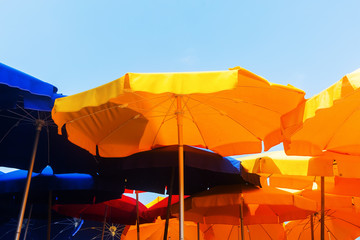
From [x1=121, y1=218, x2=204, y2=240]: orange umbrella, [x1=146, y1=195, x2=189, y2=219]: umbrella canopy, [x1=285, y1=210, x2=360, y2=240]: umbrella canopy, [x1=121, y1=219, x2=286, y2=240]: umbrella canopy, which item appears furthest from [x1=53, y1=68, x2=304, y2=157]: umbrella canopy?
[x1=121, y1=218, x2=204, y2=240]: orange umbrella

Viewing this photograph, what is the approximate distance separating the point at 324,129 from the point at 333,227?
15.4 ft

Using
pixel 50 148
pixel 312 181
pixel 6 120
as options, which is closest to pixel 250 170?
pixel 312 181

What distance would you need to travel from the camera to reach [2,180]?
18.8 feet

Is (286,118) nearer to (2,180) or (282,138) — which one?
(282,138)

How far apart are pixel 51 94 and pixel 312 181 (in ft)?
15.8

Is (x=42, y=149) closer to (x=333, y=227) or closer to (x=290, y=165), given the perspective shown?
(x=290, y=165)

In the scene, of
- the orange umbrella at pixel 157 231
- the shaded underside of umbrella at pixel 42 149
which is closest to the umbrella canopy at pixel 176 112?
the shaded underside of umbrella at pixel 42 149

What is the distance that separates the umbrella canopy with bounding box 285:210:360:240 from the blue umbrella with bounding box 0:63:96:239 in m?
5.05

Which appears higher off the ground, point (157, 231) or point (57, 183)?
point (57, 183)

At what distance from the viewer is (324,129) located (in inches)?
176

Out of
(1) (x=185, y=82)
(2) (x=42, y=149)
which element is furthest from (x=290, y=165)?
(2) (x=42, y=149)

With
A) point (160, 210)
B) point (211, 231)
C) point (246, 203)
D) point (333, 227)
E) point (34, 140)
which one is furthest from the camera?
point (211, 231)

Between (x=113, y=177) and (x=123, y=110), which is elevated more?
(x=123, y=110)

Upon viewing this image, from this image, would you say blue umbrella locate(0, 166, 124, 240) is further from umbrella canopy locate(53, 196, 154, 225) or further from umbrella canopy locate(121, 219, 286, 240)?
umbrella canopy locate(121, 219, 286, 240)
